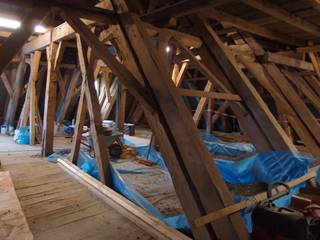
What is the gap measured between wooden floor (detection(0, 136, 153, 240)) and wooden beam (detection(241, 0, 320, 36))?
77.9 inches

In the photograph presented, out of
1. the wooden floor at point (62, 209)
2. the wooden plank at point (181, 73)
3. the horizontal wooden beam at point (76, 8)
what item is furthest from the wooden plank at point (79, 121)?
the wooden plank at point (181, 73)

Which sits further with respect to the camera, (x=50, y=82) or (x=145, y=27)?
(x=50, y=82)

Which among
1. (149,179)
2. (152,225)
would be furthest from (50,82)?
(152,225)

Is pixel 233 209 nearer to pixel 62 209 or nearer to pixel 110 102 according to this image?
pixel 62 209

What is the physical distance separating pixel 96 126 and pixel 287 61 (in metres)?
2.40

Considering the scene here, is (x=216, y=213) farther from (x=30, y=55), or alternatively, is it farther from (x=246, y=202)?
(x=30, y=55)

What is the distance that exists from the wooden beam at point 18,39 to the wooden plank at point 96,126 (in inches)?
47.2

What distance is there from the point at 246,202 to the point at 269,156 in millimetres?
660

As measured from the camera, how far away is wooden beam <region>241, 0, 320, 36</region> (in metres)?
2.04

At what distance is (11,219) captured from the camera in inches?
70.2

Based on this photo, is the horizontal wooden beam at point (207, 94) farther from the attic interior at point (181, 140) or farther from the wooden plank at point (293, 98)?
the wooden plank at point (293, 98)

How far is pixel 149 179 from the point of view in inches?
A: 136

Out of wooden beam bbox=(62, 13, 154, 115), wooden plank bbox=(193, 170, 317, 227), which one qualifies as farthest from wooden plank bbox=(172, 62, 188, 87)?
wooden plank bbox=(193, 170, 317, 227)

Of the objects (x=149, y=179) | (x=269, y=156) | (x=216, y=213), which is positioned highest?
(x=269, y=156)
